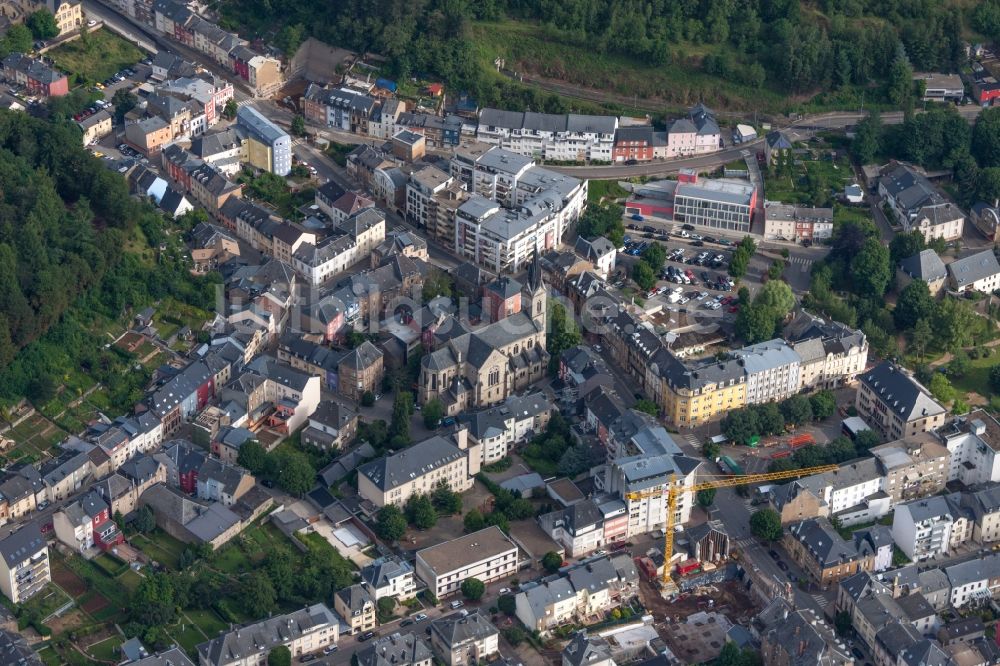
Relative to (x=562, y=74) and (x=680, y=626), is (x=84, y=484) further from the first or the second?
(x=562, y=74)

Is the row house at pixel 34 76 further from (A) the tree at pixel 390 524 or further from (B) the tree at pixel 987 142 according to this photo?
(B) the tree at pixel 987 142

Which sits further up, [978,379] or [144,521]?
[978,379]

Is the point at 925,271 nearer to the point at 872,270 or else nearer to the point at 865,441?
the point at 872,270

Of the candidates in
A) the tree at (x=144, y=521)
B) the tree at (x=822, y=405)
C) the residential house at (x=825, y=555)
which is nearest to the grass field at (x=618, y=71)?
the tree at (x=822, y=405)

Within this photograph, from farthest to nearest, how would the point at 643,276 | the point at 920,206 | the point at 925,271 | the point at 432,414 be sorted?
1. the point at 920,206
2. the point at 925,271
3. the point at 643,276
4. the point at 432,414

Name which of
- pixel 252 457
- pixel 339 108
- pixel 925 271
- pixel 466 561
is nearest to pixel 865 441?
pixel 925 271

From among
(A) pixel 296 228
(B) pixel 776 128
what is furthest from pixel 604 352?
(B) pixel 776 128
